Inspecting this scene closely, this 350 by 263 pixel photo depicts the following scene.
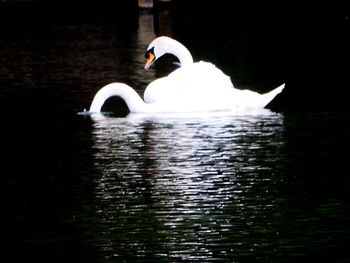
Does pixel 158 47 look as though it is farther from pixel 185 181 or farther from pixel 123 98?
pixel 185 181

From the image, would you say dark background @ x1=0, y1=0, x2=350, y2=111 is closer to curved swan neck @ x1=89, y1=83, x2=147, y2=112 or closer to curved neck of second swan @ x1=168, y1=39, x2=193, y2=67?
curved neck of second swan @ x1=168, y1=39, x2=193, y2=67

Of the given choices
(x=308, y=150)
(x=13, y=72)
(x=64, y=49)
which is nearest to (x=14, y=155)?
(x=308, y=150)

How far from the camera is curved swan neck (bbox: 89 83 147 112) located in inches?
805

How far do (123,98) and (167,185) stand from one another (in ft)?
18.5

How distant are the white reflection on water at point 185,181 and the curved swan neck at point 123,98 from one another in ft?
1.46

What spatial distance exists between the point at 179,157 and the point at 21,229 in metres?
3.58

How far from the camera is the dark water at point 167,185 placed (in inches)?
497

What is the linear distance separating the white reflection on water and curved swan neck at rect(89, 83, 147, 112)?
0.45 metres

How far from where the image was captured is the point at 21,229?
13.4m

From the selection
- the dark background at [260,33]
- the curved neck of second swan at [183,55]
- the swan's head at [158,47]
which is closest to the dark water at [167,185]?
the swan's head at [158,47]

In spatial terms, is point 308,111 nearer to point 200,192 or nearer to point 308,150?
point 308,150

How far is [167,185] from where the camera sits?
15.2m

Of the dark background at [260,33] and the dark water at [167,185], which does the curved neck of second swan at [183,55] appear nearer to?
the dark water at [167,185]

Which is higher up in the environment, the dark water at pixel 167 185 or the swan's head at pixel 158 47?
the swan's head at pixel 158 47
